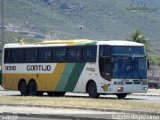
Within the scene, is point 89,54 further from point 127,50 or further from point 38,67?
point 38,67

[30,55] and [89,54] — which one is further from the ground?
[89,54]

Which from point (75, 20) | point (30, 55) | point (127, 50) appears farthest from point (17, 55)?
point (75, 20)

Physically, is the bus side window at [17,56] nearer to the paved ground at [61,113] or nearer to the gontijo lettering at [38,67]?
the gontijo lettering at [38,67]

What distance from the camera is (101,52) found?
130 ft

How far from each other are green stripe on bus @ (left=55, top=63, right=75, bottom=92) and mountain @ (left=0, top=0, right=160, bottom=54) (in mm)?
85209

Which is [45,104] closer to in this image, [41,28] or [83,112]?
[83,112]

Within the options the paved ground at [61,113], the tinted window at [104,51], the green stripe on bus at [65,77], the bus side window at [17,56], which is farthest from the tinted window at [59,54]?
the paved ground at [61,113]

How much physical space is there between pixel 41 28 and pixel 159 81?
74.9 meters

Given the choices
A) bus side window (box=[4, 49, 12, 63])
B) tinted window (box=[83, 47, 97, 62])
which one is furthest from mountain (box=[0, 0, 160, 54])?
tinted window (box=[83, 47, 97, 62])

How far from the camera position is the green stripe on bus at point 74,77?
40.7 m

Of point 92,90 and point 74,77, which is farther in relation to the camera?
point 74,77

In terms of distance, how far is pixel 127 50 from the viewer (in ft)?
A: 130

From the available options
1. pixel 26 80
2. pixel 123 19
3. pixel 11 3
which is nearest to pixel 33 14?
pixel 11 3

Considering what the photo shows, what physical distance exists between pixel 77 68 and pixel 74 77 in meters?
0.65
